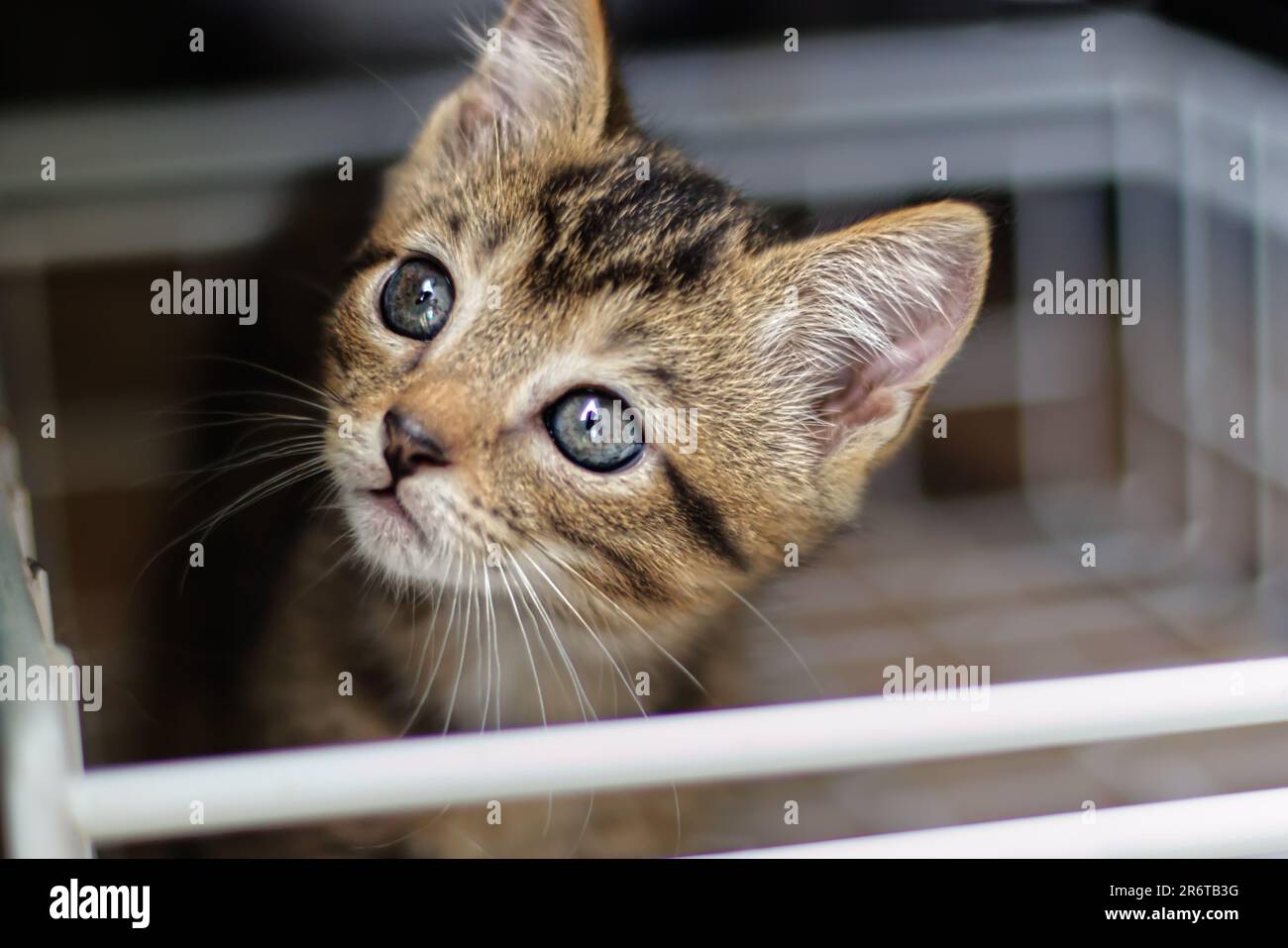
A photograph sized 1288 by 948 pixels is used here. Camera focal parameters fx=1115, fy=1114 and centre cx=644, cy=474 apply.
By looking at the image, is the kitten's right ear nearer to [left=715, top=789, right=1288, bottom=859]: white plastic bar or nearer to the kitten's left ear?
the kitten's left ear

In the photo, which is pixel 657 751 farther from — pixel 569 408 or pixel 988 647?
pixel 988 647

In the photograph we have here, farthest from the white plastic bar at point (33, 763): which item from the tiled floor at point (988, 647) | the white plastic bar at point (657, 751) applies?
the tiled floor at point (988, 647)

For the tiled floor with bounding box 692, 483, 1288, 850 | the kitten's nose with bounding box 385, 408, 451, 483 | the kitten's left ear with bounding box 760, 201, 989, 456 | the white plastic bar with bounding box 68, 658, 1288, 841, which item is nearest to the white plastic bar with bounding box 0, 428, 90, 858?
the white plastic bar with bounding box 68, 658, 1288, 841

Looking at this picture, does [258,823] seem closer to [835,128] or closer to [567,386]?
[567,386]

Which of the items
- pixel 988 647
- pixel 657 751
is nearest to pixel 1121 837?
pixel 657 751

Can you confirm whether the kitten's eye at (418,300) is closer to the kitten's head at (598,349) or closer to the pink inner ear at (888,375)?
the kitten's head at (598,349)

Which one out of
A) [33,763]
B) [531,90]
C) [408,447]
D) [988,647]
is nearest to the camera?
[33,763]

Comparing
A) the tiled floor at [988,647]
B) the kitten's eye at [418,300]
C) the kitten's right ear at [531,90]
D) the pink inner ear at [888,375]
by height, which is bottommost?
the tiled floor at [988,647]
